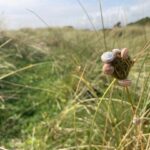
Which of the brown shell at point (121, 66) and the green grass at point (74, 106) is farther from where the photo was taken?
the green grass at point (74, 106)

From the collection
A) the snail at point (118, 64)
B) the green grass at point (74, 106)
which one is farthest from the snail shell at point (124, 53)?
the green grass at point (74, 106)

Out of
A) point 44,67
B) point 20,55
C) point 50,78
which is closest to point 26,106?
point 50,78

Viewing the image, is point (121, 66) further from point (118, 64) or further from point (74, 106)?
point (74, 106)

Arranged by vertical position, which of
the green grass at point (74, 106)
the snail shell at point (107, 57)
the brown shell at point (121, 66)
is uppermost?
Answer: the snail shell at point (107, 57)

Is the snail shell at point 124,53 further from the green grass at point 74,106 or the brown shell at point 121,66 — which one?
the green grass at point 74,106

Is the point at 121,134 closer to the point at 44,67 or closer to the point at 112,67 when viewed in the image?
the point at 112,67

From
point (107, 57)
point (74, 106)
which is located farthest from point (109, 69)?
point (74, 106)

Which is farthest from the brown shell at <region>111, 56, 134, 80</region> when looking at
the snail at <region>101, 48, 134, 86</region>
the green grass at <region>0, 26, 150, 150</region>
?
the green grass at <region>0, 26, 150, 150</region>
